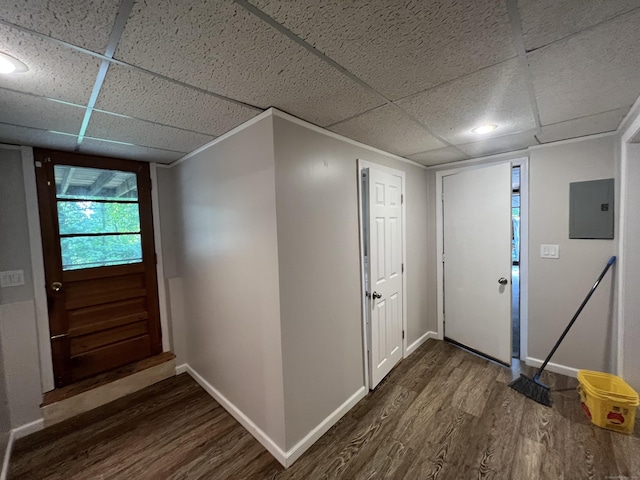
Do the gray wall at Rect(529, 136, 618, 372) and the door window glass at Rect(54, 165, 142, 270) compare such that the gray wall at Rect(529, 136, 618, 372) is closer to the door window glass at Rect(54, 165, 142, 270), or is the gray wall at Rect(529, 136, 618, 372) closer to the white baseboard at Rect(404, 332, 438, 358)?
the white baseboard at Rect(404, 332, 438, 358)

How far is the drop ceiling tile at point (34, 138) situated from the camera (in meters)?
1.80

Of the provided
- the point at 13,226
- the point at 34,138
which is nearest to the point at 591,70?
the point at 34,138

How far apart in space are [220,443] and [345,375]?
1058 mm

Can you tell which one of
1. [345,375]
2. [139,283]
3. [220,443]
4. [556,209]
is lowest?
[220,443]

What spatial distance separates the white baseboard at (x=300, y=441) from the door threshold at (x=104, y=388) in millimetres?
606

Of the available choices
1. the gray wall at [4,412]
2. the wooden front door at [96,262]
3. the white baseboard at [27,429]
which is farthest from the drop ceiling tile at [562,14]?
the white baseboard at [27,429]

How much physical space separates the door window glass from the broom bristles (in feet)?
12.9

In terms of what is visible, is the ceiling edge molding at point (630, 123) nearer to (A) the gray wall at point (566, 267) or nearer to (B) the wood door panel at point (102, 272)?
(A) the gray wall at point (566, 267)

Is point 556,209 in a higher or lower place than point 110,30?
lower

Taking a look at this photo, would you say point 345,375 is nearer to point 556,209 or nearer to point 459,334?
point 459,334

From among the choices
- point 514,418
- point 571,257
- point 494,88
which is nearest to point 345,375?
point 514,418

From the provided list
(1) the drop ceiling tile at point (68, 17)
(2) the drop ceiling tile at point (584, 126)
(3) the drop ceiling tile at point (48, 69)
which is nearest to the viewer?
(1) the drop ceiling tile at point (68, 17)

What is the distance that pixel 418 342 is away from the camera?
10.9ft

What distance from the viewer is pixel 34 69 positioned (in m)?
1.12
